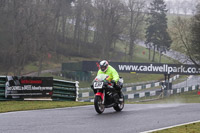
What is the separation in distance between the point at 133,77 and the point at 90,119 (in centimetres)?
4302

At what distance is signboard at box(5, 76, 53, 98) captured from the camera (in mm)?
17500

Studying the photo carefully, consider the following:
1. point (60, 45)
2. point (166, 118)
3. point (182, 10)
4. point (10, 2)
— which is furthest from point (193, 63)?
point (182, 10)

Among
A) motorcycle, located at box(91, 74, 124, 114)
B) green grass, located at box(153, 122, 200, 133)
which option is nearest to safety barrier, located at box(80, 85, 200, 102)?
motorcycle, located at box(91, 74, 124, 114)

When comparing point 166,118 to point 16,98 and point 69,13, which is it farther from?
point 69,13

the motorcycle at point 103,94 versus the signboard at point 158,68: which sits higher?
the signboard at point 158,68

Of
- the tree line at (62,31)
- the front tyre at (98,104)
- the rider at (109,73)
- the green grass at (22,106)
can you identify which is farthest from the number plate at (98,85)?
the tree line at (62,31)

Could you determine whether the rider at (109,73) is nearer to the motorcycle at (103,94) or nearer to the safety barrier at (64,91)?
the motorcycle at (103,94)

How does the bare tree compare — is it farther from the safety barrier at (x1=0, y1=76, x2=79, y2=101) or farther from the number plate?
the number plate

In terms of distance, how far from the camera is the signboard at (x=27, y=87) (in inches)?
689

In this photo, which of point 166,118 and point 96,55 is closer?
point 166,118

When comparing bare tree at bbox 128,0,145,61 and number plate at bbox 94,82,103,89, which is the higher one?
bare tree at bbox 128,0,145,61

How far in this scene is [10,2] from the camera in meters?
51.9

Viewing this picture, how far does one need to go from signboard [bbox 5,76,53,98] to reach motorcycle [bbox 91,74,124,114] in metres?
6.26

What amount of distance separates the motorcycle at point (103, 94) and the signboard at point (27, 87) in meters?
6.26
